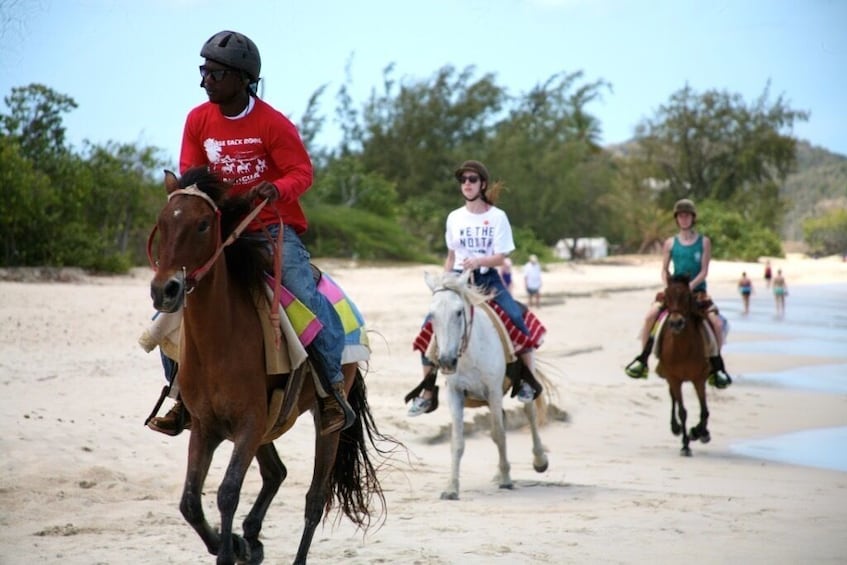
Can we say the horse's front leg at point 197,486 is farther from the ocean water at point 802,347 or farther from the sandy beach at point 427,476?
Result: the ocean water at point 802,347

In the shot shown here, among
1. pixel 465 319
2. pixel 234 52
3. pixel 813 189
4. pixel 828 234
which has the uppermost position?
pixel 813 189

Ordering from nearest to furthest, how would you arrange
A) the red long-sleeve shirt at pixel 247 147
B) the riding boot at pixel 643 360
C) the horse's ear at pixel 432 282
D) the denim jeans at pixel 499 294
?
the red long-sleeve shirt at pixel 247 147, the horse's ear at pixel 432 282, the denim jeans at pixel 499 294, the riding boot at pixel 643 360

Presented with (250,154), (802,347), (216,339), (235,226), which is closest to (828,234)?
(802,347)

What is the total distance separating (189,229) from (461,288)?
16.6 ft

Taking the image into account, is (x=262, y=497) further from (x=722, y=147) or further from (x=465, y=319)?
(x=722, y=147)

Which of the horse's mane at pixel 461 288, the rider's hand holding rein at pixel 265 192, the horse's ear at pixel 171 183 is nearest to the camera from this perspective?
the horse's ear at pixel 171 183

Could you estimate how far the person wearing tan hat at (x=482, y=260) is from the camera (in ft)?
34.1

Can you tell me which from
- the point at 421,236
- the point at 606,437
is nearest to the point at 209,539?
the point at 606,437

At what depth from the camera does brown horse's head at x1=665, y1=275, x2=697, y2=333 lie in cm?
1288

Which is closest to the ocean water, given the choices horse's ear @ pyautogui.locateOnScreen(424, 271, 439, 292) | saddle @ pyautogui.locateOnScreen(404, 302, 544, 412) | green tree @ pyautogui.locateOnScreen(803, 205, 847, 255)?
saddle @ pyautogui.locateOnScreen(404, 302, 544, 412)

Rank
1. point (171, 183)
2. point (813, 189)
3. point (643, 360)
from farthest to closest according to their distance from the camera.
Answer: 1. point (813, 189)
2. point (643, 360)
3. point (171, 183)

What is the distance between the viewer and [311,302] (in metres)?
6.38

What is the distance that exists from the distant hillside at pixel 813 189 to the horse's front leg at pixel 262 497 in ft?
412

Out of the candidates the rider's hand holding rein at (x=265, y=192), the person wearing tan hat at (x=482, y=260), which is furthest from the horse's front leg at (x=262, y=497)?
the person wearing tan hat at (x=482, y=260)
